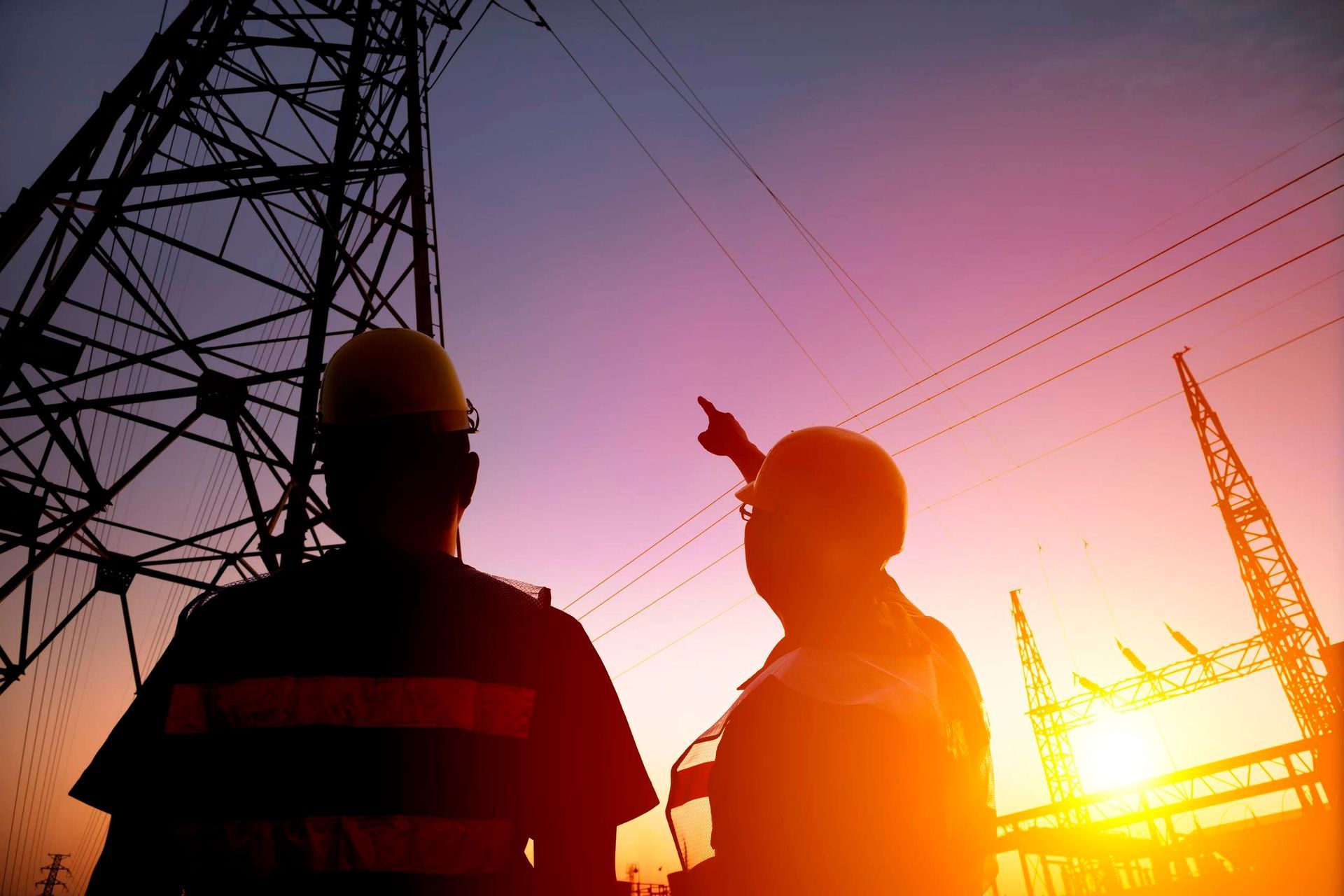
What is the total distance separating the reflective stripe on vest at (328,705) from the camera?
1251mm

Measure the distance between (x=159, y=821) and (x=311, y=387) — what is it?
5355 millimetres

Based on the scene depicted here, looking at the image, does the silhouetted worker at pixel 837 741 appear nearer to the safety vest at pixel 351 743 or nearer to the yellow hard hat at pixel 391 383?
the safety vest at pixel 351 743

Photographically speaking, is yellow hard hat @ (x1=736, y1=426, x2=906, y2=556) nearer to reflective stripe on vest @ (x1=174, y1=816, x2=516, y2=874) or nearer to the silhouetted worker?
the silhouetted worker

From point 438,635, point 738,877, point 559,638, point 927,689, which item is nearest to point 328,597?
point 438,635

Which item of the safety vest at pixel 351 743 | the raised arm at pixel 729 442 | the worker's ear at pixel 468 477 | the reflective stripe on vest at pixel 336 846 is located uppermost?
the raised arm at pixel 729 442

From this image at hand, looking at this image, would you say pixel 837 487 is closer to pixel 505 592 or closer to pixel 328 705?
pixel 505 592

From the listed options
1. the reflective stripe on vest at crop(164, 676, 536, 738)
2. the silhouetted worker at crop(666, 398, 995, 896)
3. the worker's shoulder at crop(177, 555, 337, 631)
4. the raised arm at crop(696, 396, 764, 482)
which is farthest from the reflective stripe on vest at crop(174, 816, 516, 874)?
the raised arm at crop(696, 396, 764, 482)

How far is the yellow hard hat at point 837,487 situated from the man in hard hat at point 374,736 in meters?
0.74

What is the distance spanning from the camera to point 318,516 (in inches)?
245

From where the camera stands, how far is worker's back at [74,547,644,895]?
3.89ft

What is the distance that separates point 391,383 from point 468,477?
0.31 metres

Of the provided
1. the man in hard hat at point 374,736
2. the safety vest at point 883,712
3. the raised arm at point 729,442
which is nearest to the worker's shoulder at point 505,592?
the man in hard hat at point 374,736

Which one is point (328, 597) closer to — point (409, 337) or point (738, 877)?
point (409, 337)

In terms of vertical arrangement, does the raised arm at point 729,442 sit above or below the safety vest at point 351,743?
above
